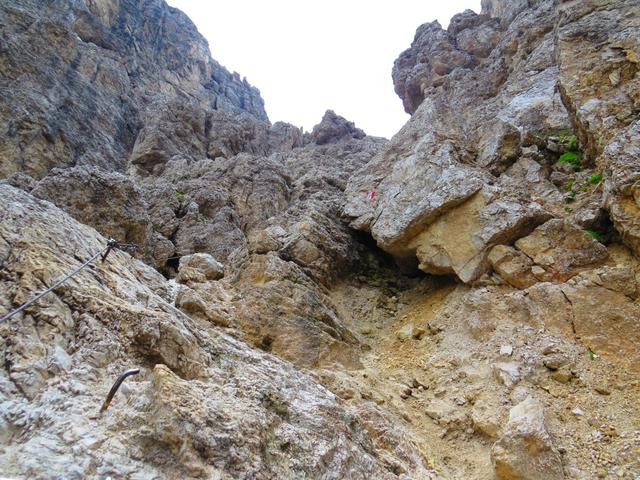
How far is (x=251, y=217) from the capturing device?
70.6 ft

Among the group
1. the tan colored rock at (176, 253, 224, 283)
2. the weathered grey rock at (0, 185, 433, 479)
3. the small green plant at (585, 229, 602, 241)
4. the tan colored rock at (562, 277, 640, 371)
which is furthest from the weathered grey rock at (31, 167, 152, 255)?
the small green plant at (585, 229, 602, 241)

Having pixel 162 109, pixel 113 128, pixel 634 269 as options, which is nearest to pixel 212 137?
pixel 162 109

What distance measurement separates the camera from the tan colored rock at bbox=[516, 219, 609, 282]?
1007 cm

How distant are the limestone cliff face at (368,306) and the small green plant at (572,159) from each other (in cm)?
7

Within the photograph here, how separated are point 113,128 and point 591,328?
1416 inches

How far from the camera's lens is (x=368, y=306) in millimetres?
13453

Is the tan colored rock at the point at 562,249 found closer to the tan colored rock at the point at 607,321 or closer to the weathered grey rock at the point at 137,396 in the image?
the tan colored rock at the point at 607,321

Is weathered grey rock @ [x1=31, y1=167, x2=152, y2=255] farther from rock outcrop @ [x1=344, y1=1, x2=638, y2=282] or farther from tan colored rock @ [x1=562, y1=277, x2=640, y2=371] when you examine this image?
tan colored rock @ [x1=562, y1=277, x2=640, y2=371]

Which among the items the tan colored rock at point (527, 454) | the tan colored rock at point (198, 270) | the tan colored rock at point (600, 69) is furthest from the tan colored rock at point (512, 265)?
the tan colored rock at point (198, 270)

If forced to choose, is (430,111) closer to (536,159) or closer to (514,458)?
(536,159)

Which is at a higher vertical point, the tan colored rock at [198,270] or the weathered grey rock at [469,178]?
the weathered grey rock at [469,178]

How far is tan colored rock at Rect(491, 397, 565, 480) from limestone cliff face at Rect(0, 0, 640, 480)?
3cm

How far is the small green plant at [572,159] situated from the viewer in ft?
45.1

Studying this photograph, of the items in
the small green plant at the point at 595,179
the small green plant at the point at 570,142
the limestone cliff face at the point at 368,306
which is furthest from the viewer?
the small green plant at the point at 570,142
